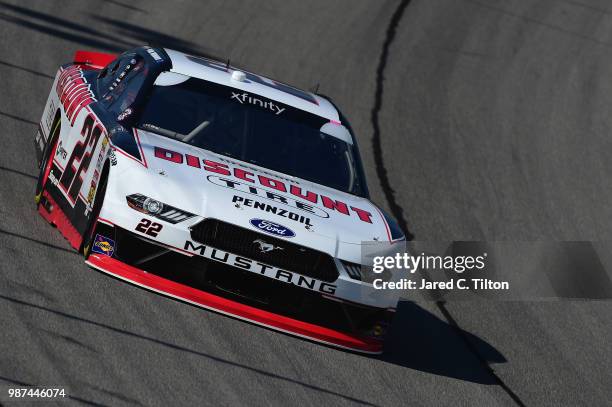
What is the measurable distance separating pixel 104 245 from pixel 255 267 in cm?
103

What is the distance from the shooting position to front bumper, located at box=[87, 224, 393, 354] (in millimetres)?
7719

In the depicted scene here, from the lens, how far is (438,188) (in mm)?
13242

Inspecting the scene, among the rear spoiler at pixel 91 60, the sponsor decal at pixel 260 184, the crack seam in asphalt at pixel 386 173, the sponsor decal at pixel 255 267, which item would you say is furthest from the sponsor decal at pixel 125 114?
the crack seam in asphalt at pixel 386 173

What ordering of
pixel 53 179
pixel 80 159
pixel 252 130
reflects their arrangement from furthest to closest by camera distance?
pixel 53 179, pixel 252 130, pixel 80 159

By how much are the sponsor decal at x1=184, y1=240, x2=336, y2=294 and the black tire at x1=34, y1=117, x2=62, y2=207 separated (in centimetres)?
223

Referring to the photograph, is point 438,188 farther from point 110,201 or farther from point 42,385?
point 42,385

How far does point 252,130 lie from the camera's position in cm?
899

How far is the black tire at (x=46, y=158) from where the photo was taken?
30.9 ft

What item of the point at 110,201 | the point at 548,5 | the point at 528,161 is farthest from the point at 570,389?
the point at 548,5

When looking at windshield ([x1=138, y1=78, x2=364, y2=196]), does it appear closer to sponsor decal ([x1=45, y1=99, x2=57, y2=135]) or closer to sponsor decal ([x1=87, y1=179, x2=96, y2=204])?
sponsor decal ([x1=87, y1=179, x2=96, y2=204])

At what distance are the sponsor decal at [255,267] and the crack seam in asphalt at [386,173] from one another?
1.78m
